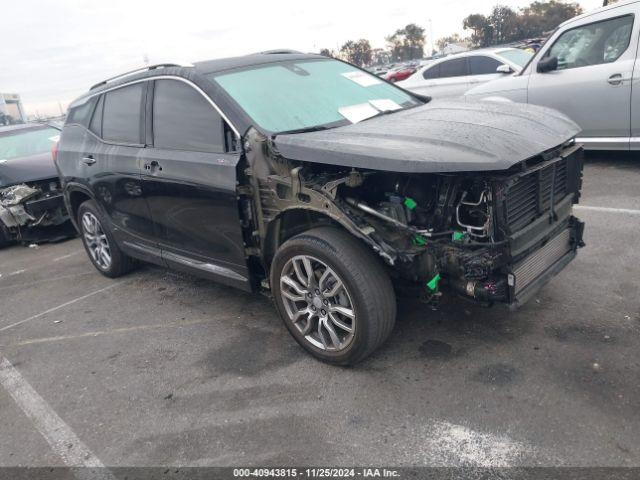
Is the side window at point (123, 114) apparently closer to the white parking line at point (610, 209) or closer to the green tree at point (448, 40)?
the white parking line at point (610, 209)

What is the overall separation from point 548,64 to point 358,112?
392 centimetres

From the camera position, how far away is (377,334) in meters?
2.99

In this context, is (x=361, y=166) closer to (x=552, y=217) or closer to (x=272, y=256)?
(x=272, y=256)

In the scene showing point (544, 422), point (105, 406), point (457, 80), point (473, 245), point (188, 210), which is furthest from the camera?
point (457, 80)

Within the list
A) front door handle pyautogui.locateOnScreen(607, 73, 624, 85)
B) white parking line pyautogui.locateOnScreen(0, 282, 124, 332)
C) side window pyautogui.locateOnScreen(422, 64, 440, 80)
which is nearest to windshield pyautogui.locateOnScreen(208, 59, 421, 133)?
white parking line pyautogui.locateOnScreen(0, 282, 124, 332)

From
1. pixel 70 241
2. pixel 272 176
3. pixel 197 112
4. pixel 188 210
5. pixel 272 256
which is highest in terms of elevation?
pixel 197 112

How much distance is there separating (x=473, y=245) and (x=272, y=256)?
1373mm

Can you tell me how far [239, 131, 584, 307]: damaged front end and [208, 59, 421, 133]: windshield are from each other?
0.34 metres

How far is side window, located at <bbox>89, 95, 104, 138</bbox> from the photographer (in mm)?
4829

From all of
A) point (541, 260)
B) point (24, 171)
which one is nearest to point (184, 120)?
point (541, 260)

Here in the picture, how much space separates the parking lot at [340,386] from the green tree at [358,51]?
86.1 m

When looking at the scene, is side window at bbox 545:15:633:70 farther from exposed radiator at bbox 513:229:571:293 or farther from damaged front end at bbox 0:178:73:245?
damaged front end at bbox 0:178:73:245

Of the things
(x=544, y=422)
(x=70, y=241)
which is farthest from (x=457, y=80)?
(x=544, y=422)

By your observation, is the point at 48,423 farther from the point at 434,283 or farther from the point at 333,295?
the point at 434,283
